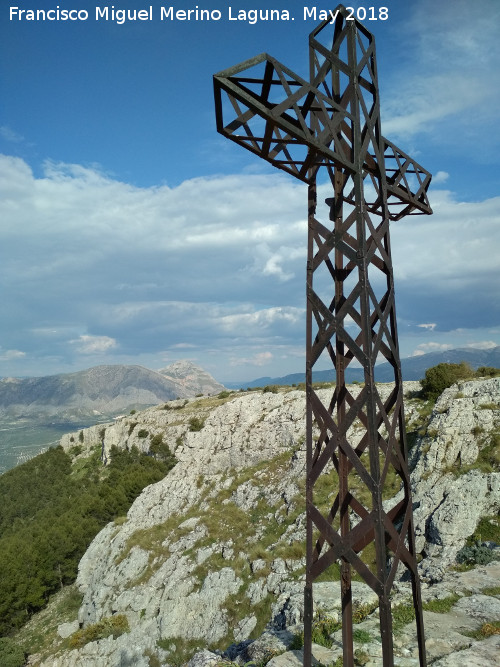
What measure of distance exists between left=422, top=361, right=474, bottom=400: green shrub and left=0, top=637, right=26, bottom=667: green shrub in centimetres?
3544

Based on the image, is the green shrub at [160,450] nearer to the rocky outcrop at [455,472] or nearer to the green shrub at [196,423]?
the green shrub at [196,423]

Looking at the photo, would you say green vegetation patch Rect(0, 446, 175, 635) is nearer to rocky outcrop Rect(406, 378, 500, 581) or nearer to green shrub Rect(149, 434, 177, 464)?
green shrub Rect(149, 434, 177, 464)

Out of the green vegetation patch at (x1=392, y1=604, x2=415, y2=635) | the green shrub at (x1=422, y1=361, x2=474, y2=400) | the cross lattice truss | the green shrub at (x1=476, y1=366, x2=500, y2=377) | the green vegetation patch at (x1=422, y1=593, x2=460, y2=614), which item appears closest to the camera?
the cross lattice truss

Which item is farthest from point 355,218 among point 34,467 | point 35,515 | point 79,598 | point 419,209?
point 34,467

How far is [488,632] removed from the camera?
938cm

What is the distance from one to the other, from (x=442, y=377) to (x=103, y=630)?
29089 millimetres

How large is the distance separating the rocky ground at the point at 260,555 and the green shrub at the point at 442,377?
62.3 inches

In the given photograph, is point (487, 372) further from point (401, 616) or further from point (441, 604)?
point (401, 616)

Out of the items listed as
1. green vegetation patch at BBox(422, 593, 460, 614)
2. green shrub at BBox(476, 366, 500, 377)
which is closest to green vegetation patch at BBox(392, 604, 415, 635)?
green vegetation patch at BBox(422, 593, 460, 614)

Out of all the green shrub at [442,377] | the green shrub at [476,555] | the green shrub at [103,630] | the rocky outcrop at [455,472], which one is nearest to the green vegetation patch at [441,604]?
the rocky outcrop at [455,472]

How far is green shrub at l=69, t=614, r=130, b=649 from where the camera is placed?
2450 centimetres

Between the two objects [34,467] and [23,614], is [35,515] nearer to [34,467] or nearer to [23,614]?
[34,467]

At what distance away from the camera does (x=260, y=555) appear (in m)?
24.0

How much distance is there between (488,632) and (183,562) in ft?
71.5
